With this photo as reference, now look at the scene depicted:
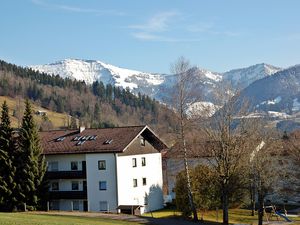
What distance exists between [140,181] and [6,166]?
16912 millimetres

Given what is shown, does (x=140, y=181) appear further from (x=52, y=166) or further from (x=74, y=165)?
(x=52, y=166)

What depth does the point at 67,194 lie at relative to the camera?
5850 cm

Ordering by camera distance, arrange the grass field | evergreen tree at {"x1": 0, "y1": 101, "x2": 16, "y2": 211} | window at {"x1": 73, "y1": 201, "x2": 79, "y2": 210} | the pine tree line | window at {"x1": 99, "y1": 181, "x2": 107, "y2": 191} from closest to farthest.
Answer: evergreen tree at {"x1": 0, "y1": 101, "x2": 16, "y2": 211}
the pine tree line
the grass field
window at {"x1": 99, "y1": 181, "x2": 107, "y2": 191}
window at {"x1": 73, "y1": 201, "x2": 79, "y2": 210}

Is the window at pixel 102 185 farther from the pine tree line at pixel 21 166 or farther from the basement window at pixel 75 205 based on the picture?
the pine tree line at pixel 21 166

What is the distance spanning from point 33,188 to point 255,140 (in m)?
23.3

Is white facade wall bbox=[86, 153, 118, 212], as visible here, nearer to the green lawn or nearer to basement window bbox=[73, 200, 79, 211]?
basement window bbox=[73, 200, 79, 211]

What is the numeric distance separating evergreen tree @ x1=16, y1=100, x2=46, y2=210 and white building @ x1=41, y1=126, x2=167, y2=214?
4.64 metres

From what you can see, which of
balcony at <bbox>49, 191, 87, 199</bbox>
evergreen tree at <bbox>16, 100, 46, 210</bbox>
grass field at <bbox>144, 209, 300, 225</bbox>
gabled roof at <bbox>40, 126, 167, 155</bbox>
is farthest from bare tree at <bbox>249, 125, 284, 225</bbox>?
evergreen tree at <bbox>16, 100, 46, 210</bbox>

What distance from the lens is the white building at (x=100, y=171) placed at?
57.4m

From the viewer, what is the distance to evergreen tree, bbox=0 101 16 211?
52312mm

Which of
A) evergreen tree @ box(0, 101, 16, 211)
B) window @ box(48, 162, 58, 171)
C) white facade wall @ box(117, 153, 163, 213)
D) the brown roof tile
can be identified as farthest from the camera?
window @ box(48, 162, 58, 171)

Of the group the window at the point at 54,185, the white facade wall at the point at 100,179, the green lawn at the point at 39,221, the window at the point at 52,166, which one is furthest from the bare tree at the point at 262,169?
the window at the point at 54,185

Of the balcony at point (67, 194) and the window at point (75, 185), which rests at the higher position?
the window at point (75, 185)

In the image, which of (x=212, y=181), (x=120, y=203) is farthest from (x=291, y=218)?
(x=120, y=203)
